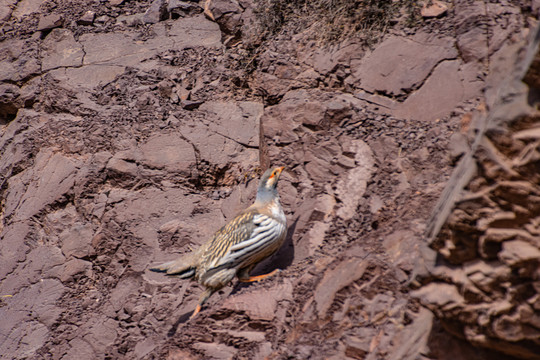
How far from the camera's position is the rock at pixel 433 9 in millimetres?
5977

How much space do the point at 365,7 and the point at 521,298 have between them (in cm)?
484

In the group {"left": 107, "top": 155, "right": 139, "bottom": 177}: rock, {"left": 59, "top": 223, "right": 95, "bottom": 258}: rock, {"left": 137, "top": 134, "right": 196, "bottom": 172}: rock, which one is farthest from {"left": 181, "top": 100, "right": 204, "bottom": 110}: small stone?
{"left": 59, "top": 223, "right": 95, "bottom": 258}: rock

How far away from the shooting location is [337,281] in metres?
4.00

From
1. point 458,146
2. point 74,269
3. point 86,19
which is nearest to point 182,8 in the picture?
point 86,19

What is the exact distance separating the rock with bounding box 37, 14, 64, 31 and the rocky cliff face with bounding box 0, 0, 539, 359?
0.04 meters

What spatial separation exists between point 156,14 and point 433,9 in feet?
15.6

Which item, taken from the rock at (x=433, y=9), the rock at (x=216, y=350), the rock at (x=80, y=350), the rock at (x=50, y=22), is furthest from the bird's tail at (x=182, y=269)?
the rock at (x=50, y=22)

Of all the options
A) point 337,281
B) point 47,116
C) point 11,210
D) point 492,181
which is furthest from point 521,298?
point 47,116

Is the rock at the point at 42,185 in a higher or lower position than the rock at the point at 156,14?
lower

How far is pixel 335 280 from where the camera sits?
13.3 feet

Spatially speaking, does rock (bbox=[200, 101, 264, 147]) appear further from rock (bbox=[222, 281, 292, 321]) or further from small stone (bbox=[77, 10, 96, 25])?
small stone (bbox=[77, 10, 96, 25])

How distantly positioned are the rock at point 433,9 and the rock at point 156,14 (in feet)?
14.8

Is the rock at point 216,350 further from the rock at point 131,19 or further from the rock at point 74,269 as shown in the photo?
the rock at point 131,19

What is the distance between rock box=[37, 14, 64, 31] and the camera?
28.2 feet
